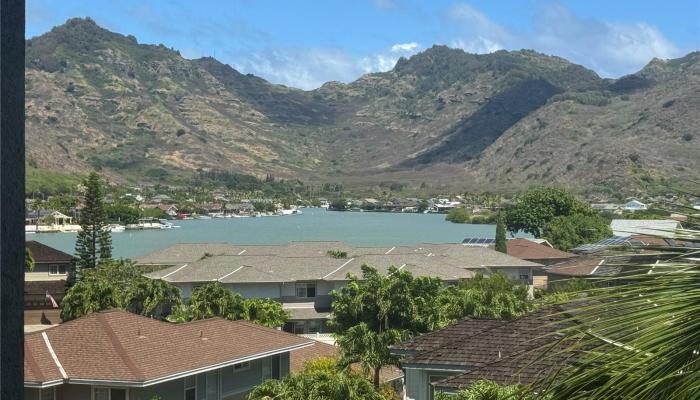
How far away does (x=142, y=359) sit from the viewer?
20.5 m

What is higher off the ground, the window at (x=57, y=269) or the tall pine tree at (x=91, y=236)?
the tall pine tree at (x=91, y=236)

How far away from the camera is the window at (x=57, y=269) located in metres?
62.0

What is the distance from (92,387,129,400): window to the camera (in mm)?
19734

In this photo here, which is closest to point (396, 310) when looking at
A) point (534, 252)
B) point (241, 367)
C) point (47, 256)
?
point (241, 367)

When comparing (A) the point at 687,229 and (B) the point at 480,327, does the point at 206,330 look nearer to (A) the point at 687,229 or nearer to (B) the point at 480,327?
(B) the point at 480,327

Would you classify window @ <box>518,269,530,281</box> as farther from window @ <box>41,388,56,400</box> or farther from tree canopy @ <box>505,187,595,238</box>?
tree canopy @ <box>505,187,595,238</box>

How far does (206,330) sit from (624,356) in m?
21.8

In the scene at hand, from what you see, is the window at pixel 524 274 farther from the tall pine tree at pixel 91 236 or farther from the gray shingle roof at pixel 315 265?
the tall pine tree at pixel 91 236

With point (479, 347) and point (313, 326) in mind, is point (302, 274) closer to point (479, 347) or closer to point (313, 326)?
point (313, 326)

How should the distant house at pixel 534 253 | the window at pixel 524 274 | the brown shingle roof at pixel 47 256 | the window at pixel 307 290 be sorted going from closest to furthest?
1. the window at pixel 307 290
2. the brown shingle roof at pixel 47 256
3. the window at pixel 524 274
4. the distant house at pixel 534 253

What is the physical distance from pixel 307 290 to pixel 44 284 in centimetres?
1651

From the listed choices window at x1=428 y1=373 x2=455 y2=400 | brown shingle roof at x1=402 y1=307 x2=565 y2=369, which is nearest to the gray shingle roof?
brown shingle roof at x1=402 y1=307 x2=565 y2=369

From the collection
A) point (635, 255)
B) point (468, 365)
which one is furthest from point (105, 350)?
point (635, 255)

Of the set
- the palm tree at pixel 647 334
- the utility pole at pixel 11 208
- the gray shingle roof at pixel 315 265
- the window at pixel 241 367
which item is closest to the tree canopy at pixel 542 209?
the gray shingle roof at pixel 315 265
